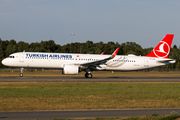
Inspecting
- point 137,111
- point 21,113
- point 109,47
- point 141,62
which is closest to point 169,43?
point 141,62

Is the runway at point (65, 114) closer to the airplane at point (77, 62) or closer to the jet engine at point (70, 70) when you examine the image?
the jet engine at point (70, 70)

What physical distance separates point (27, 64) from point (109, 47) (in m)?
78.8

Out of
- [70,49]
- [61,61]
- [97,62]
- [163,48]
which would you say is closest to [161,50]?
[163,48]

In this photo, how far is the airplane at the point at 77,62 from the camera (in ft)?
119

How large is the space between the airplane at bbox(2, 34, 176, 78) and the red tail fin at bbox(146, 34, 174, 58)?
877 millimetres

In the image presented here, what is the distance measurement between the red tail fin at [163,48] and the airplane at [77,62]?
2.88 feet

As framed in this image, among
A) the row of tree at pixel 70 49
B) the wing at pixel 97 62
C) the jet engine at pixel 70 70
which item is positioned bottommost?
the jet engine at pixel 70 70

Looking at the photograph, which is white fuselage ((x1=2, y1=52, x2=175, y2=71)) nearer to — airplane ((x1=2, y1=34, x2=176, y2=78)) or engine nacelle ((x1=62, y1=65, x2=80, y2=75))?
airplane ((x1=2, y1=34, x2=176, y2=78))

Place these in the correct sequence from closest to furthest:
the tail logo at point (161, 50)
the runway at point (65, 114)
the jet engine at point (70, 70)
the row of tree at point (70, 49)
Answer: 1. the runway at point (65, 114)
2. the jet engine at point (70, 70)
3. the tail logo at point (161, 50)
4. the row of tree at point (70, 49)

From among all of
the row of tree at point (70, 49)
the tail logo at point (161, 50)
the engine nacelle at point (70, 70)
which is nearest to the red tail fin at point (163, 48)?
the tail logo at point (161, 50)

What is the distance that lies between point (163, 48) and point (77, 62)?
15.2m

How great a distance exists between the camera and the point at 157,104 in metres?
15.3

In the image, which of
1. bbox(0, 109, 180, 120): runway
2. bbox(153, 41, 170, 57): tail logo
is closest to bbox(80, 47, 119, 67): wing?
bbox(153, 41, 170, 57): tail logo

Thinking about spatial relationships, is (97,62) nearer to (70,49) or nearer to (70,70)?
(70,70)
